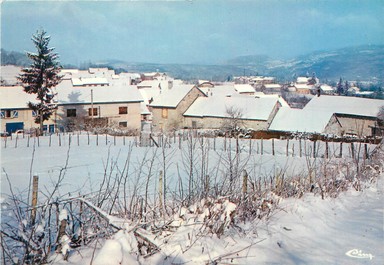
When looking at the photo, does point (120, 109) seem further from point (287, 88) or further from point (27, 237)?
point (287, 88)

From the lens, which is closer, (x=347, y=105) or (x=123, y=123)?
(x=347, y=105)

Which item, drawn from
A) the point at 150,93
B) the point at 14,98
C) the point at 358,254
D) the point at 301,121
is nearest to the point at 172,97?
the point at 301,121

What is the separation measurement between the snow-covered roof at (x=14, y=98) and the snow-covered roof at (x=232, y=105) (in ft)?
41.6

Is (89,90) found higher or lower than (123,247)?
higher

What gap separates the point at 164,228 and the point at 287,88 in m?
75.9

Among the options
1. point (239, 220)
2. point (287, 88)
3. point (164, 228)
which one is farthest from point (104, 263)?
point (287, 88)

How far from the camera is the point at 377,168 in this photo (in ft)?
28.3

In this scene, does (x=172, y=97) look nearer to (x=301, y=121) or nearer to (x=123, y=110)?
(x=123, y=110)

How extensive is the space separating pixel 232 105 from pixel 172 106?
547 cm

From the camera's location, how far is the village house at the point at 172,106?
113ft

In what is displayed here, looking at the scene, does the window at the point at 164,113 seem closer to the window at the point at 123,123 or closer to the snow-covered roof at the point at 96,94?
the snow-covered roof at the point at 96,94

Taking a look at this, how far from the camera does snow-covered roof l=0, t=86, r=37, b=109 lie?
29328 millimetres

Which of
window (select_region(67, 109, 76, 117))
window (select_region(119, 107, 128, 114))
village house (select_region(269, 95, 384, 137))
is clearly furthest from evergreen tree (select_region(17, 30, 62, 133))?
village house (select_region(269, 95, 384, 137))

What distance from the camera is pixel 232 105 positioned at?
105ft
